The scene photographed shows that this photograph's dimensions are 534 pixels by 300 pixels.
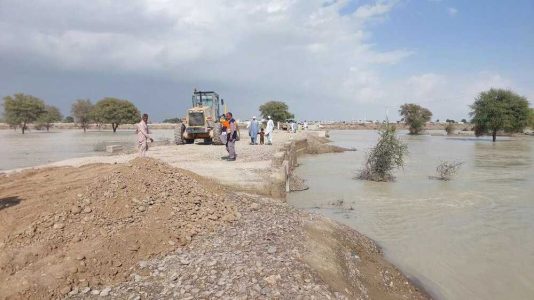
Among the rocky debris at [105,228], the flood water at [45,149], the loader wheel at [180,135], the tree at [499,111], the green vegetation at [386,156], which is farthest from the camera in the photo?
the tree at [499,111]

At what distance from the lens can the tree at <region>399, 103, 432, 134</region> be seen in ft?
240

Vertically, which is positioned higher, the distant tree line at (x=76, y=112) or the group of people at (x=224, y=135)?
the distant tree line at (x=76, y=112)

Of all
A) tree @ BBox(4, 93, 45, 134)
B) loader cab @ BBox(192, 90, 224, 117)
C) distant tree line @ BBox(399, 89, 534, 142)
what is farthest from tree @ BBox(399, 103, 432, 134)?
tree @ BBox(4, 93, 45, 134)

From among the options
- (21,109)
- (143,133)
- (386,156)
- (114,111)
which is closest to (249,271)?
(143,133)

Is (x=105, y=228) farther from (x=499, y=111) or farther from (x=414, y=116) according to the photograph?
(x=414, y=116)

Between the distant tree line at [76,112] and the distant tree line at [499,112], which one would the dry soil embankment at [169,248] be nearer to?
the distant tree line at [499,112]

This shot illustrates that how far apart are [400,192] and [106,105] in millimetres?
66644

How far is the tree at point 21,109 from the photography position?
6022 cm

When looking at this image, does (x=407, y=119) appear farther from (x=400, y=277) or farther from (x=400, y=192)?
(x=400, y=277)

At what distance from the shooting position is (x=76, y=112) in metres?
80.8

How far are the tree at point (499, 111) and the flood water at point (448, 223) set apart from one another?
34.9 meters

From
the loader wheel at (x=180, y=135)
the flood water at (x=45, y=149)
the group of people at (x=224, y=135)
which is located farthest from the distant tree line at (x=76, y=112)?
the group of people at (x=224, y=135)

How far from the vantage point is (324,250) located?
18.6 ft

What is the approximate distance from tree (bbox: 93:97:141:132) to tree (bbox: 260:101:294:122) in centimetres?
2795
